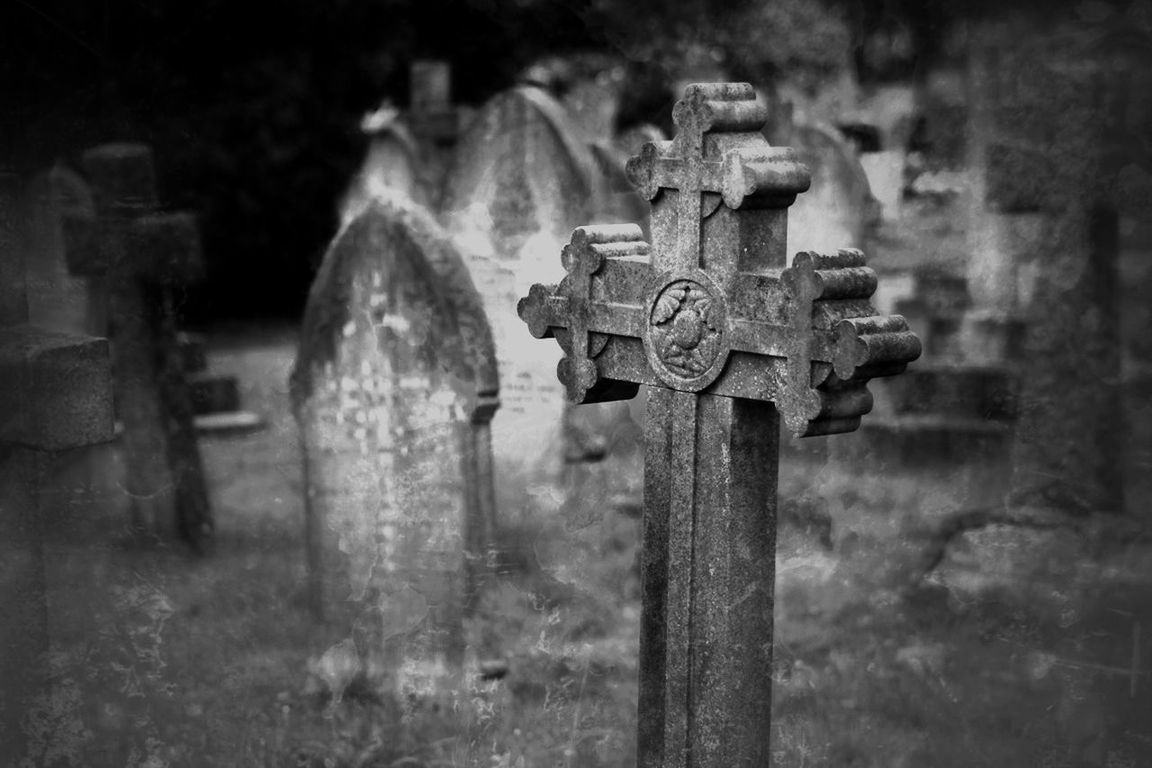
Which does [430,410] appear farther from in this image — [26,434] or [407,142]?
[26,434]

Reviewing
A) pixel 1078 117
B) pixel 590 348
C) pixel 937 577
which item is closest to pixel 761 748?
pixel 590 348

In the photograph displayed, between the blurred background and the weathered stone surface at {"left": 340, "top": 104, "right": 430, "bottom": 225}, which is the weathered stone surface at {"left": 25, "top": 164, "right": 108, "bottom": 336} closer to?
the blurred background

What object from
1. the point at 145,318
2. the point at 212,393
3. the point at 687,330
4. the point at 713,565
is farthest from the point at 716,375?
the point at 145,318

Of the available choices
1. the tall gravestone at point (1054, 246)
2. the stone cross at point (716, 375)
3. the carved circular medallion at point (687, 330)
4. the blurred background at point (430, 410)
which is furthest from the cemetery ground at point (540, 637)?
the carved circular medallion at point (687, 330)

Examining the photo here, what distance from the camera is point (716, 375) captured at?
15.0 feet

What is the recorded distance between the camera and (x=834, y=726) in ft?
22.5

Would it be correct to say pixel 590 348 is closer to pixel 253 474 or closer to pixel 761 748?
pixel 761 748

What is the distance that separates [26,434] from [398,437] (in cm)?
135

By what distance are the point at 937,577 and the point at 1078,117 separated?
1634 millimetres

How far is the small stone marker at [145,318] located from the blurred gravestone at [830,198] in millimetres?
2224

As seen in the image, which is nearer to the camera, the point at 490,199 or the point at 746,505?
the point at 746,505

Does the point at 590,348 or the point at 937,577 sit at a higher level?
the point at 590,348

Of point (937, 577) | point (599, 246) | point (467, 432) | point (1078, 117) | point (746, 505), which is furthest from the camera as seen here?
point (467, 432)

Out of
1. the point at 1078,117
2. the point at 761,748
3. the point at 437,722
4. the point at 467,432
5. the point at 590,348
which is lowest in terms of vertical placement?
the point at 437,722
